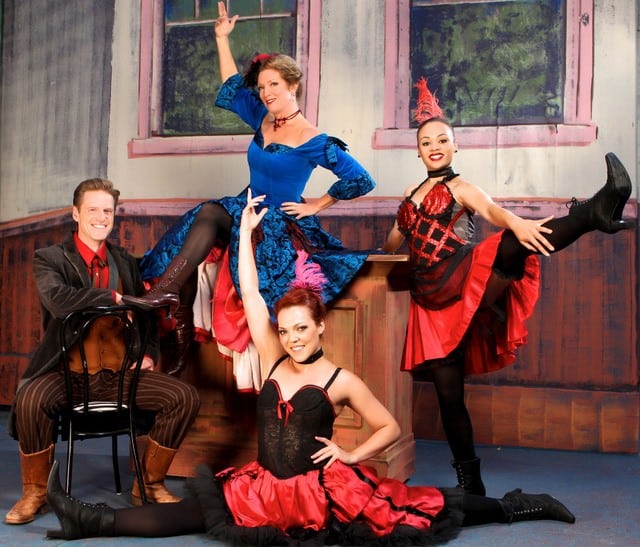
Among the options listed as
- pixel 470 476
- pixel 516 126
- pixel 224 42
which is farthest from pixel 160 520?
pixel 516 126

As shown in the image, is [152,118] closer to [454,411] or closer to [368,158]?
[368,158]

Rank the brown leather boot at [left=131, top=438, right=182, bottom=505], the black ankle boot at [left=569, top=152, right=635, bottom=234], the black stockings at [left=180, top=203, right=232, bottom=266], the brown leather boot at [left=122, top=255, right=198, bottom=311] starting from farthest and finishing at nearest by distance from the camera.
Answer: the black stockings at [left=180, top=203, right=232, bottom=266]
the brown leather boot at [left=131, top=438, right=182, bottom=505]
the brown leather boot at [left=122, top=255, right=198, bottom=311]
the black ankle boot at [left=569, top=152, right=635, bottom=234]

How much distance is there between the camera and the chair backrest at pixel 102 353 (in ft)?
10.2

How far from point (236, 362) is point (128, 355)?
20.5 inches

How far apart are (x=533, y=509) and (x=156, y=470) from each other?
1.48m

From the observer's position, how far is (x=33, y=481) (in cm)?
310

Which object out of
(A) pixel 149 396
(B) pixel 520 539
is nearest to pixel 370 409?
(B) pixel 520 539

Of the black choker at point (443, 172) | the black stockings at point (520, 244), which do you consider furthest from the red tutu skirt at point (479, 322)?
the black choker at point (443, 172)

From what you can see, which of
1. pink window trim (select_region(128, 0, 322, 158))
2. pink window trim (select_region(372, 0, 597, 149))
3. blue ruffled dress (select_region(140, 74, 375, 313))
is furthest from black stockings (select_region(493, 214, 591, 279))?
pink window trim (select_region(128, 0, 322, 158))

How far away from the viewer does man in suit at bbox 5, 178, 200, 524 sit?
3.09 meters

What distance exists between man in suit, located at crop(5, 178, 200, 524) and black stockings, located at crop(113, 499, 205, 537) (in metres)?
0.47

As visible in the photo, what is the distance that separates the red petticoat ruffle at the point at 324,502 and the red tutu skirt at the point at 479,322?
731 millimetres

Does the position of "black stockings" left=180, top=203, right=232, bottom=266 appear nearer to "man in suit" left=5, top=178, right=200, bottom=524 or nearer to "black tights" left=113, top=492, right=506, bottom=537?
"man in suit" left=5, top=178, right=200, bottom=524

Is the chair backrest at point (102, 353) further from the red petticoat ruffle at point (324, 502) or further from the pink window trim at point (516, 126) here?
the pink window trim at point (516, 126)
